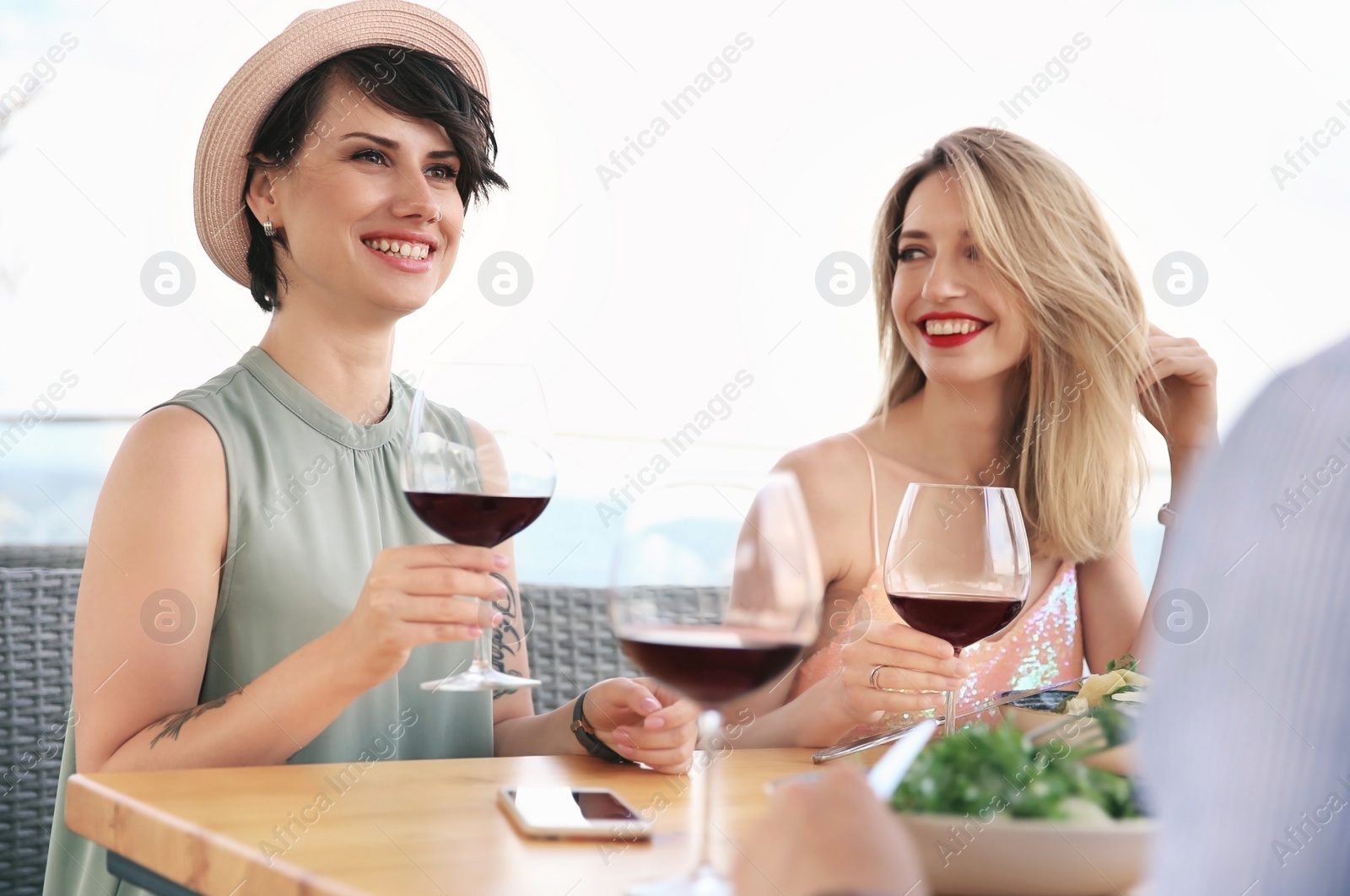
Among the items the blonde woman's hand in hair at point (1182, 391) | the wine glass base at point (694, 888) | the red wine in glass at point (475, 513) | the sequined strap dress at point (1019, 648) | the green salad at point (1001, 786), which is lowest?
the sequined strap dress at point (1019, 648)

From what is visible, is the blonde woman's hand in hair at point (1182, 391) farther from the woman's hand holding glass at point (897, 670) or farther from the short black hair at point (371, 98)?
the short black hair at point (371, 98)

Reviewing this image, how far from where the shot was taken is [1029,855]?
0.71 m

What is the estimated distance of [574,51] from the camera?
614 cm

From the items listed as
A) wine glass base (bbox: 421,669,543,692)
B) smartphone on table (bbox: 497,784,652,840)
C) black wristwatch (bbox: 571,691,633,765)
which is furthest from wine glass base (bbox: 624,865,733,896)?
black wristwatch (bbox: 571,691,633,765)

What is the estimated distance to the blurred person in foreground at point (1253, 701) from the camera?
476 millimetres

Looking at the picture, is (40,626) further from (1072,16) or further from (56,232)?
(1072,16)

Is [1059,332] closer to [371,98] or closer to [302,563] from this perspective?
[371,98]

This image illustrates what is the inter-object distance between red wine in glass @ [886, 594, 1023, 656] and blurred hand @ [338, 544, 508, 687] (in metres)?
0.43

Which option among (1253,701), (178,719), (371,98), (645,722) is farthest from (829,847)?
(371,98)

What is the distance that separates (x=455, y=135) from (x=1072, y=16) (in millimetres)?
6439

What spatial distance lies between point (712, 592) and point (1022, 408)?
173 centimetres

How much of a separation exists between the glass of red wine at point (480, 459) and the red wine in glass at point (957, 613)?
1.30 ft

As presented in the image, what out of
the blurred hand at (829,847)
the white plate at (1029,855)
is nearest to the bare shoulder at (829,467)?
the white plate at (1029,855)

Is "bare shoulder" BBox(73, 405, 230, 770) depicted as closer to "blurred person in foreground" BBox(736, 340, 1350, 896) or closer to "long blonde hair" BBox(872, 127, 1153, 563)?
"blurred person in foreground" BBox(736, 340, 1350, 896)
